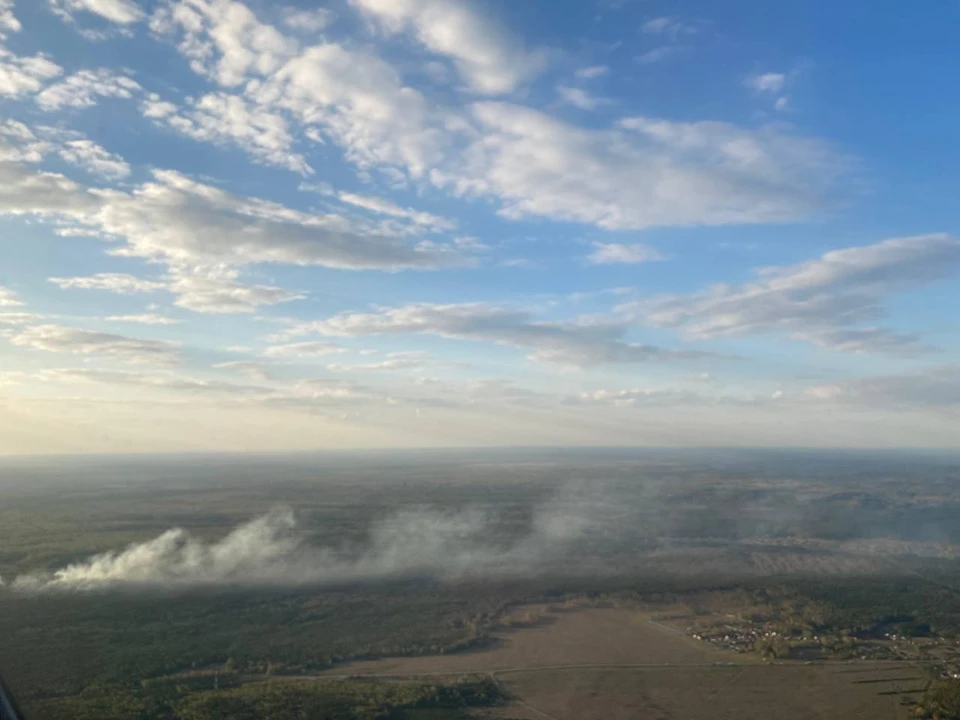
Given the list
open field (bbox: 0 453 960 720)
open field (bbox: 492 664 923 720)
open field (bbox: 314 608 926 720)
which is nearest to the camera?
open field (bbox: 492 664 923 720)

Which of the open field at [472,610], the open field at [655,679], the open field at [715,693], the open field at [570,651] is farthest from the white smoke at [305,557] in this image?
the open field at [715,693]

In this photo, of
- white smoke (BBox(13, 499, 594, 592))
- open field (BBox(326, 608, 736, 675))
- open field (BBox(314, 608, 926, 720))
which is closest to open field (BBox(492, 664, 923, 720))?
open field (BBox(314, 608, 926, 720))

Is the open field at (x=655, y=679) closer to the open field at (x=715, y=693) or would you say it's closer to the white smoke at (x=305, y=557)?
the open field at (x=715, y=693)

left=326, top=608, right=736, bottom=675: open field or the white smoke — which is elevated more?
the white smoke

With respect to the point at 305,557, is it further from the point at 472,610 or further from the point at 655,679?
the point at 655,679

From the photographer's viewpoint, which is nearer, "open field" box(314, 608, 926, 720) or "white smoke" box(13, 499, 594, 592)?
"open field" box(314, 608, 926, 720)

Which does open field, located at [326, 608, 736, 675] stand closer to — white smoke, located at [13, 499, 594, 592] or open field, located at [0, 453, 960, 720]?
open field, located at [0, 453, 960, 720]

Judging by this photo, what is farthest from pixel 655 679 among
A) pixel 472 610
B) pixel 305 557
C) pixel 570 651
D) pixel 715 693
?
pixel 305 557

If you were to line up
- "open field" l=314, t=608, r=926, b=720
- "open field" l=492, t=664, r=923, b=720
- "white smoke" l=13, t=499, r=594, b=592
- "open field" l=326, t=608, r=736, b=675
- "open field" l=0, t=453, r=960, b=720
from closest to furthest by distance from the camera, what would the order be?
"open field" l=492, t=664, r=923, b=720
"open field" l=314, t=608, r=926, b=720
"open field" l=0, t=453, r=960, b=720
"open field" l=326, t=608, r=736, b=675
"white smoke" l=13, t=499, r=594, b=592

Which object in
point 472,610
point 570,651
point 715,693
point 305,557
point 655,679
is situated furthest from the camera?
point 305,557
